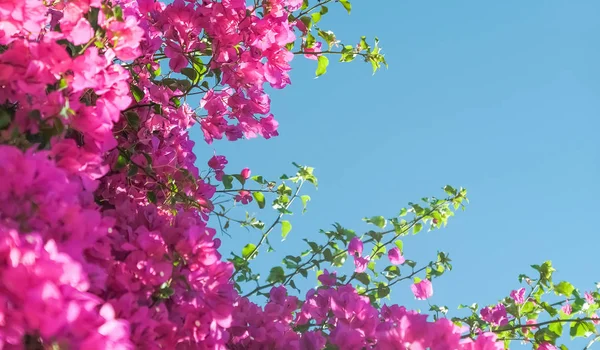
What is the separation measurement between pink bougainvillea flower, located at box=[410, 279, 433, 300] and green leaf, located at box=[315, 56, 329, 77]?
100 centimetres

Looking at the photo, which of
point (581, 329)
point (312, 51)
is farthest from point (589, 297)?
point (312, 51)

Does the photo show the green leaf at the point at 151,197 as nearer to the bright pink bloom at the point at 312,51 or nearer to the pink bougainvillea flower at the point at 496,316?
the bright pink bloom at the point at 312,51

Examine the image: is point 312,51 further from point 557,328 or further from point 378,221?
point 557,328

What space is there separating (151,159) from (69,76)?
0.77 metres

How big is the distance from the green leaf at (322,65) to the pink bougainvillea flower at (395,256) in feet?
3.93

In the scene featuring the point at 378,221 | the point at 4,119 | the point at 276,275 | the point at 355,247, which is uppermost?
the point at 378,221

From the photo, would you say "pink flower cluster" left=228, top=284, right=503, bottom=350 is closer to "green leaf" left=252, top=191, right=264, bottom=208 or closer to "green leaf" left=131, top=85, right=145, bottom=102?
"green leaf" left=252, top=191, right=264, bottom=208

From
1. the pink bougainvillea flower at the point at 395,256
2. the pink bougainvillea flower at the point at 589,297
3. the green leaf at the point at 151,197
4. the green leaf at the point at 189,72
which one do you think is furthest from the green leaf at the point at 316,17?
the pink bougainvillea flower at the point at 589,297

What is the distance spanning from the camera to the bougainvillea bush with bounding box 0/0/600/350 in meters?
1.13

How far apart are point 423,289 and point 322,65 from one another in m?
1.06

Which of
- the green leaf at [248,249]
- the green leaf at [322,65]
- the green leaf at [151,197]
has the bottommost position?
the green leaf at [151,197]

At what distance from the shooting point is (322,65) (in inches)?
112

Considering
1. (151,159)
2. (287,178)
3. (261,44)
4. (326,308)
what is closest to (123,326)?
(151,159)

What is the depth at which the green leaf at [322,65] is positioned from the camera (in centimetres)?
284
